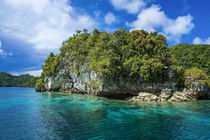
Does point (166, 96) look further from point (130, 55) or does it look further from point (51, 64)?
point (51, 64)

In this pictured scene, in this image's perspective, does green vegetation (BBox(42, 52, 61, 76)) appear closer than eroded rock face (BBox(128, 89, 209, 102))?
No

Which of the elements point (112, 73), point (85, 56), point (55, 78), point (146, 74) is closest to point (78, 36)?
point (85, 56)

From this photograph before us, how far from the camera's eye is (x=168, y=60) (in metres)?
24.6

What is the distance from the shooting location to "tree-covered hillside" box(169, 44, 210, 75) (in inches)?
1726

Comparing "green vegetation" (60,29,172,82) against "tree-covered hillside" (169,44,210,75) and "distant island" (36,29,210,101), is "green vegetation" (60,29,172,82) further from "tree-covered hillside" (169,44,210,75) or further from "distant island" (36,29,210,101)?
"tree-covered hillside" (169,44,210,75)

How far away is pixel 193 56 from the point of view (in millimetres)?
47750

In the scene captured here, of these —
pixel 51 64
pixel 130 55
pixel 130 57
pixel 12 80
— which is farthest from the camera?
pixel 12 80

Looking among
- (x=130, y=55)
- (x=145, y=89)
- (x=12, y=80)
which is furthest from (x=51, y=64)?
(x=12, y=80)

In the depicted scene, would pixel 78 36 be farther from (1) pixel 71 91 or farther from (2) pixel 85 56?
(1) pixel 71 91

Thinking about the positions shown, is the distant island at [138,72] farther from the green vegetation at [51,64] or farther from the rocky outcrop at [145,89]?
the green vegetation at [51,64]

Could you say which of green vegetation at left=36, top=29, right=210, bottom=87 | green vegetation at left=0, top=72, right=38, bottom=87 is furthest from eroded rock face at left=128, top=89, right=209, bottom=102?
green vegetation at left=0, top=72, right=38, bottom=87

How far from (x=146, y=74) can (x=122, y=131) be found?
14.5 metres

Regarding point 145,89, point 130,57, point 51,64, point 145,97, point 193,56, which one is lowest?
point 145,97

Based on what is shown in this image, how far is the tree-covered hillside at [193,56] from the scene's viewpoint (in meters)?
43.8
